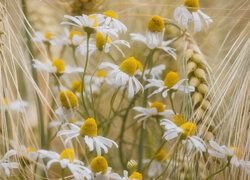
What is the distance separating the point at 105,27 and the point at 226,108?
0.17 metres

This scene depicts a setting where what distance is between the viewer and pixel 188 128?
42cm

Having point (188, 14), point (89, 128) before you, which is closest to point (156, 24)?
point (188, 14)

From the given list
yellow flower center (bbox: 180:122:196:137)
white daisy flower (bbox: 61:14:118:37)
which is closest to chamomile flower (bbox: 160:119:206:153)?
yellow flower center (bbox: 180:122:196:137)

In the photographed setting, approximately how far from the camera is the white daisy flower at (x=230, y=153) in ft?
1.41

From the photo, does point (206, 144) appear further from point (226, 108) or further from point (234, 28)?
point (234, 28)

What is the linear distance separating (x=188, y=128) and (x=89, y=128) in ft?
0.32

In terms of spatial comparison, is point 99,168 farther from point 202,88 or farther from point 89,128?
point 202,88

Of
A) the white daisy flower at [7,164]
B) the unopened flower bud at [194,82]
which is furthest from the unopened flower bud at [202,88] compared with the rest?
the white daisy flower at [7,164]

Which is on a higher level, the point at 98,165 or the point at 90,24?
the point at 90,24

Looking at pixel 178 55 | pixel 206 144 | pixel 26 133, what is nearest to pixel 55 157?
pixel 26 133

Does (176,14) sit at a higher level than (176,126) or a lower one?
higher

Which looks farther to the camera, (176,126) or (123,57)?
(123,57)

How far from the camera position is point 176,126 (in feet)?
1.43

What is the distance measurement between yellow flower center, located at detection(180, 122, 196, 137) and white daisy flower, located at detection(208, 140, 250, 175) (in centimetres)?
2
